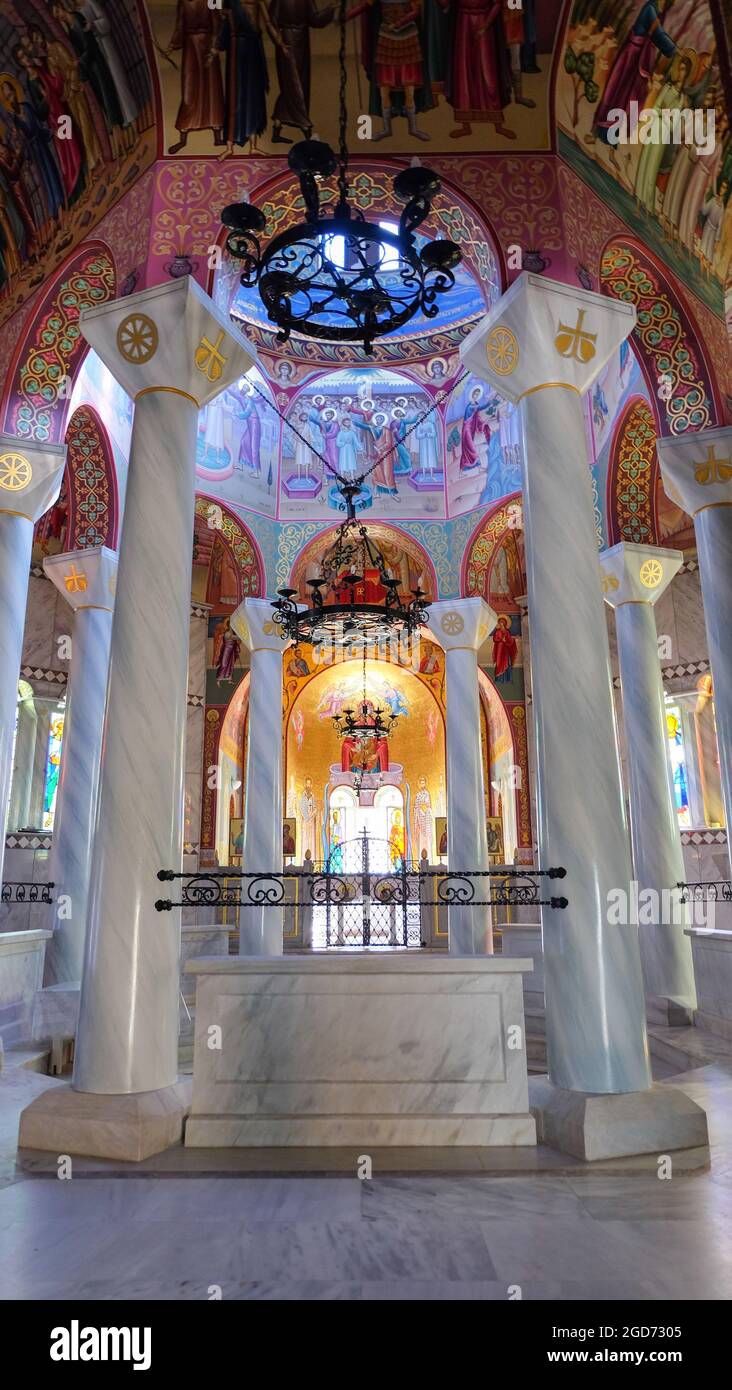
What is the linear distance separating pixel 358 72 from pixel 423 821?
66.4 ft

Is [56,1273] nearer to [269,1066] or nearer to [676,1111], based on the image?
[269,1066]

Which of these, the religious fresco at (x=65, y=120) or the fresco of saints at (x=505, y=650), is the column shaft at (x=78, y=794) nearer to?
the religious fresco at (x=65, y=120)

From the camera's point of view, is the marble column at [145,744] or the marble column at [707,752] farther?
the marble column at [707,752]

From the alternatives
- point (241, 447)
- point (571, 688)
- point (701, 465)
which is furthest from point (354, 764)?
point (571, 688)

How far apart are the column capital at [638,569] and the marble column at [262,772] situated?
210 inches

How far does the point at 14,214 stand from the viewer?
8.01 meters

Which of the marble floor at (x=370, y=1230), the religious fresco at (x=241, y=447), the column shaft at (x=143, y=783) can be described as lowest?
the marble floor at (x=370, y=1230)

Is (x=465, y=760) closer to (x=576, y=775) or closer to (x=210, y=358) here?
(x=576, y=775)

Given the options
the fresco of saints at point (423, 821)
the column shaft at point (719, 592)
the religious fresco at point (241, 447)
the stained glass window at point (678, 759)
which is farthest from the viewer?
the fresco of saints at point (423, 821)

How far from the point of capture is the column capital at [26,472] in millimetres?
8242

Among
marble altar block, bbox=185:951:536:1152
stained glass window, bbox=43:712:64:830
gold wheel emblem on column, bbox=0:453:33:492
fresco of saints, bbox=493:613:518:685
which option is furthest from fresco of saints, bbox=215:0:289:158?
fresco of saints, bbox=493:613:518:685

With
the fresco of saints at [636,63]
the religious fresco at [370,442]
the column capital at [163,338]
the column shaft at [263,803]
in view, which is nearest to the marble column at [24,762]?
the column shaft at [263,803]

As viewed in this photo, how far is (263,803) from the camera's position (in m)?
12.5

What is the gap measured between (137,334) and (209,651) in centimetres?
1406
